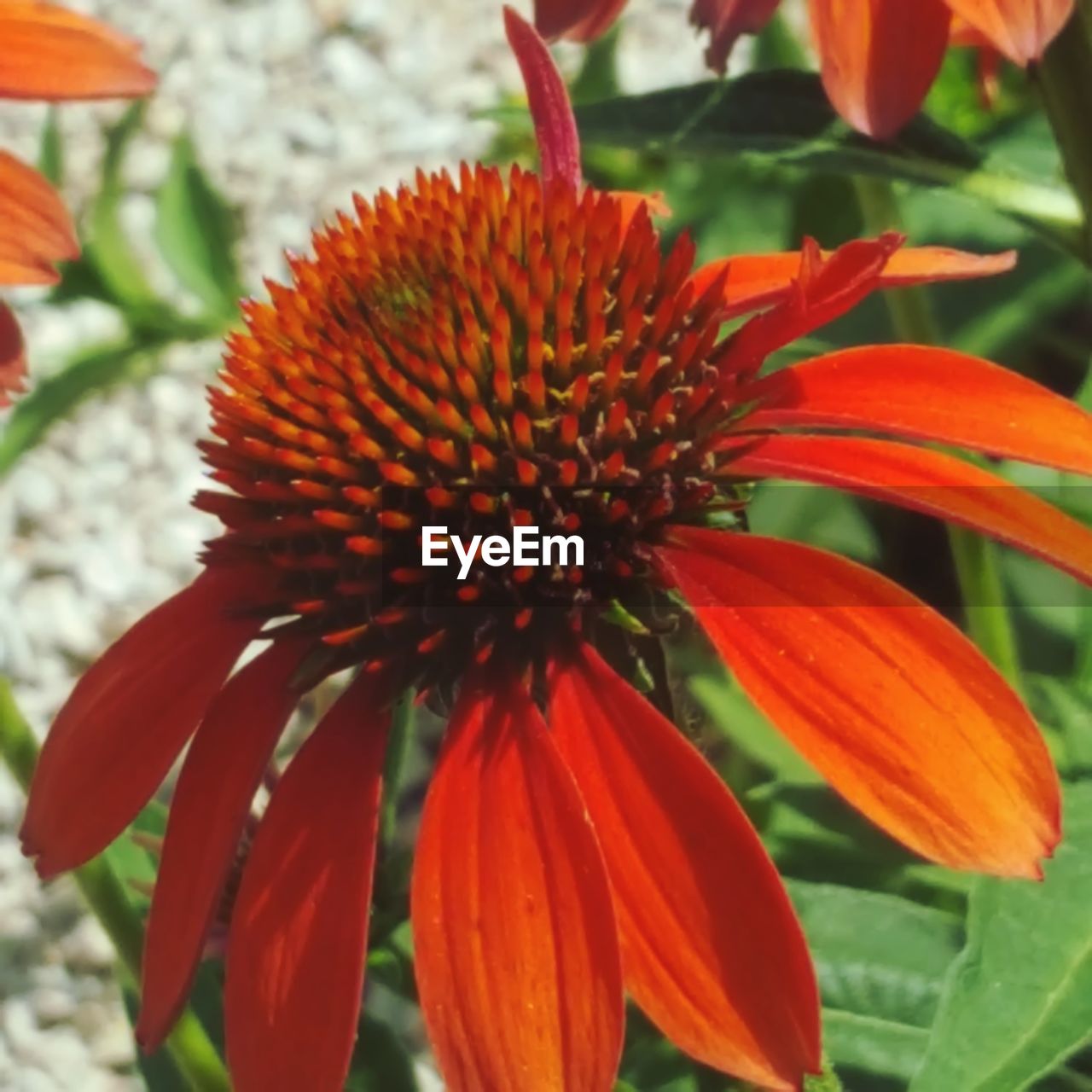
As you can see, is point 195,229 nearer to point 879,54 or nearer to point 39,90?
point 39,90

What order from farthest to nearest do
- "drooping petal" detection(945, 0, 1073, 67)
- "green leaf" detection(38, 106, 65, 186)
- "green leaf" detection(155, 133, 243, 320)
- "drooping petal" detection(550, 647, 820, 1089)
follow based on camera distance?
"green leaf" detection(155, 133, 243, 320), "green leaf" detection(38, 106, 65, 186), "drooping petal" detection(945, 0, 1073, 67), "drooping petal" detection(550, 647, 820, 1089)

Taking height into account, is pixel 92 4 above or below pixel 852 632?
above

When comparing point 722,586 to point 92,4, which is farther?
point 92,4

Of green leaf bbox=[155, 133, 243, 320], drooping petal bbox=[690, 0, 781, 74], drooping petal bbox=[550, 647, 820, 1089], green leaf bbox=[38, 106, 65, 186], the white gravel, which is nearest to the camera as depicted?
drooping petal bbox=[550, 647, 820, 1089]

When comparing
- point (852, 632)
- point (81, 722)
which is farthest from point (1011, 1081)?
point (81, 722)

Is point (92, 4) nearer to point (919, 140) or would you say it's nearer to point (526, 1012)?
point (919, 140)

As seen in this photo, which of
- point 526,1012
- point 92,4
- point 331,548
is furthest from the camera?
point 92,4

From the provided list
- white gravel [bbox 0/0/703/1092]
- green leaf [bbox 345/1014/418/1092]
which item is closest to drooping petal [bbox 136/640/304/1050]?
green leaf [bbox 345/1014/418/1092]

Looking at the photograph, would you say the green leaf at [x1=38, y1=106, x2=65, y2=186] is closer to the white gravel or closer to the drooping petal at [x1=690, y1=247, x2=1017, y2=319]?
the white gravel
